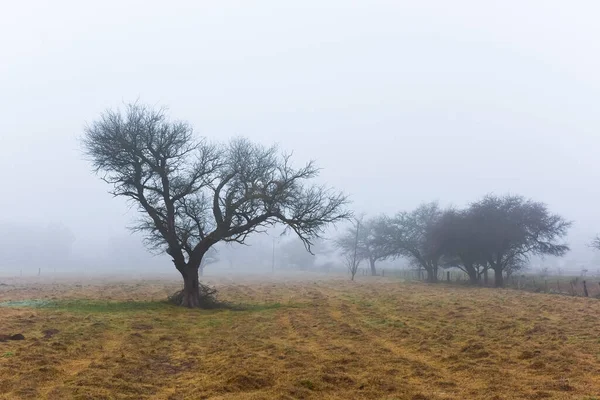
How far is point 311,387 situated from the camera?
8.47 meters

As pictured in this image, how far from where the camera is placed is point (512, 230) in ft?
156

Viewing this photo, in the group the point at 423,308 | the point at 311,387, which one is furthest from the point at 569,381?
the point at 423,308

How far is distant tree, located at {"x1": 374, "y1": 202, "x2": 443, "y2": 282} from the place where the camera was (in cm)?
6294

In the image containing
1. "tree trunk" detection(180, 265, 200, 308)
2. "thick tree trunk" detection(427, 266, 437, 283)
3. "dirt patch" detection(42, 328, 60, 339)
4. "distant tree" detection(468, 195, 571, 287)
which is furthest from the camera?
"thick tree trunk" detection(427, 266, 437, 283)

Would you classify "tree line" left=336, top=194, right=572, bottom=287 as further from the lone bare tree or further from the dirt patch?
the dirt patch

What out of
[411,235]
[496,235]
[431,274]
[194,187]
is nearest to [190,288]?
[194,187]

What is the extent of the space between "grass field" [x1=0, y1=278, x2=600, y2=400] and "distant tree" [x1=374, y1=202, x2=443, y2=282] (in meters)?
43.3

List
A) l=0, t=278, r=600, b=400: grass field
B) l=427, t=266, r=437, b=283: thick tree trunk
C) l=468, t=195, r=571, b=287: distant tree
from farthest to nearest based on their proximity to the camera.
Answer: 1. l=427, t=266, r=437, b=283: thick tree trunk
2. l=468, t=195, r=571, b=287: distant tree
3. l=0, t=278, r=600, b=400: grass field

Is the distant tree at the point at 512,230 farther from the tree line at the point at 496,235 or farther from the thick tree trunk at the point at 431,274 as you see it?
the thick tree trunk at the point at 431,274

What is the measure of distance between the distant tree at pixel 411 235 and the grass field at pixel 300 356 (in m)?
43.3

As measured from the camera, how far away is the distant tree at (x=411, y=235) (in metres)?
62.9

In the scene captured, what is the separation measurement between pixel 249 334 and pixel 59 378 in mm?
7265

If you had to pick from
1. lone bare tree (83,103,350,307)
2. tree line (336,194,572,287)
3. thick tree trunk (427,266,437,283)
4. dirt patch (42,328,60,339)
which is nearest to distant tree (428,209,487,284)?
tree line (336,194,572,287)

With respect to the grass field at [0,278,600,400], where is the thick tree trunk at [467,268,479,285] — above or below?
above
